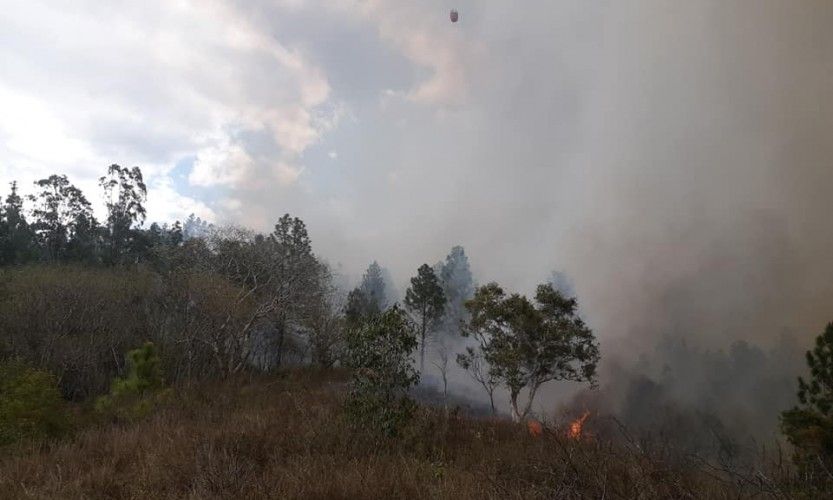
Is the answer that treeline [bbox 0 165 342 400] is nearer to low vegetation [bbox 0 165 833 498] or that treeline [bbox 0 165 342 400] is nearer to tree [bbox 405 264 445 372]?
low vegetation [bbox 0 165 833 498]

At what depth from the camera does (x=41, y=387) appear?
1157 centimetres

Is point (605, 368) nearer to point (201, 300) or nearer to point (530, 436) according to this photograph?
point (201, 300)

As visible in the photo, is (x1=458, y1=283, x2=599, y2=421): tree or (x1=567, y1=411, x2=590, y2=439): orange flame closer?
(x1=567, y1=411, x2=590, y2=439): orange flame

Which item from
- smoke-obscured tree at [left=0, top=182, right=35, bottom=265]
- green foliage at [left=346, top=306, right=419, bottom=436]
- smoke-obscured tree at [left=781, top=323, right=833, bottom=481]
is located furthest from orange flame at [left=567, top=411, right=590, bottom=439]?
smoke-obscured tree at [left=0, top=182, right=35, bottom=265]

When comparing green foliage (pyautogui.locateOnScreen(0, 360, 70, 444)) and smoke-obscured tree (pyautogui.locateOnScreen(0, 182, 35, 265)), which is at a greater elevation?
smoke-obscured tree (pyautogui.locateOnScreen(0, 182, 35, 265))

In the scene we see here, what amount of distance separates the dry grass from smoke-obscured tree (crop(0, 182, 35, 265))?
156 ft

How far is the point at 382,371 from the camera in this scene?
10055mm

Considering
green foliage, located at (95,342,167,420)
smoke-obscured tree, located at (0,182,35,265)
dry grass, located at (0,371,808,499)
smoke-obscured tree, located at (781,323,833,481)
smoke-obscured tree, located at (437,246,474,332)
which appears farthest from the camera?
smoke-obscured tree, located at (437,246,474,332)

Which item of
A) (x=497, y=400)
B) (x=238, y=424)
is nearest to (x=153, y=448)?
(x=238, y=424)

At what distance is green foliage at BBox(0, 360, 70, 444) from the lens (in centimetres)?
1070

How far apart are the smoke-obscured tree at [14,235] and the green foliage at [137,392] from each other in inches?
1512

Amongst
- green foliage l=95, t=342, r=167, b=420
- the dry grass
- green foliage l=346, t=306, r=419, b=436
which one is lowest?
green foliage l=95, t=342, r=167, b=420

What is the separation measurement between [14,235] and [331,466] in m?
59.6

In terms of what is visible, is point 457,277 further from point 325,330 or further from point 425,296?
point 325,330
